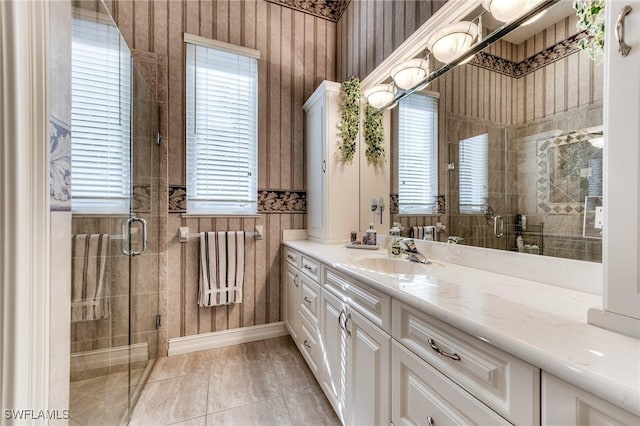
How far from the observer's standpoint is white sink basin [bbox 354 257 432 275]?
1.46 m

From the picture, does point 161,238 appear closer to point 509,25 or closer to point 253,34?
point 253,34

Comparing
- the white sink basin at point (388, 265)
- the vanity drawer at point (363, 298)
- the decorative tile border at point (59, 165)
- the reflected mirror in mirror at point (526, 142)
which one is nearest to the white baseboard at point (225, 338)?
the vanity drawer at point (363, 298)

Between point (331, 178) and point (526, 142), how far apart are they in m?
1.36

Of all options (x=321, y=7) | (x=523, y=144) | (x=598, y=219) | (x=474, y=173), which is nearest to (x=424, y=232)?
(x=474, y=173)

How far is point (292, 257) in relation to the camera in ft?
7.32

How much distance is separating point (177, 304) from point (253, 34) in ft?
8.07

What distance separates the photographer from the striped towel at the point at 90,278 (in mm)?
920

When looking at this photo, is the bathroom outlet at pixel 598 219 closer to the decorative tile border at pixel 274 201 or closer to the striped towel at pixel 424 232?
the striped towel at pixel 424 232

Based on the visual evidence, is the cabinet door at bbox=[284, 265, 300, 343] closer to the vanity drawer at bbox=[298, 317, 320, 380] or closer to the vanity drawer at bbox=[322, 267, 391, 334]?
the vanity drawer at bbox=[298, 317, 320, 380]

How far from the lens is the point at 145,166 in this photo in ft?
6.18

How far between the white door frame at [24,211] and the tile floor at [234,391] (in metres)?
1.22

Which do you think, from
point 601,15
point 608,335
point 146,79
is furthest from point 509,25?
point 146,79

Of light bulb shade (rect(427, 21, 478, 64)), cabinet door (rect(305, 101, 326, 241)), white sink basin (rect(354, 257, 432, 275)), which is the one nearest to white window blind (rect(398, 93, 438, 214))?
light bulb shade (rect(427, 21, 478, 64))

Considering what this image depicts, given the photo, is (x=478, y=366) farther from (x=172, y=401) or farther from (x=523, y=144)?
(x=172, y=401)
